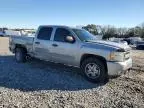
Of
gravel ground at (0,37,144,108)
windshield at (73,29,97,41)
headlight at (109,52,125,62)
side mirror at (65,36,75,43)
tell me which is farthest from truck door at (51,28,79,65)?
headlight at (109,52,125,62)

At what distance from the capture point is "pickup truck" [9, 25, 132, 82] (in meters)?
7.86

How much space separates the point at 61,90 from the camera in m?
7.00

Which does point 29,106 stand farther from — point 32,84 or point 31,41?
point 31,41

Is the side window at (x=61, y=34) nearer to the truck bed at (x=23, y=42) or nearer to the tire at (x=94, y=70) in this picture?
the tire at (x=94, y=70)

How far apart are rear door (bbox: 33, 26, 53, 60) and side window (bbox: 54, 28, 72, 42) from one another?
342 millimetres

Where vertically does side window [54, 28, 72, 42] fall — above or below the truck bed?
above

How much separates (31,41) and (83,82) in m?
3.78

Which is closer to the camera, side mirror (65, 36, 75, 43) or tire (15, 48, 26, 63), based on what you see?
side mirror (65, 36, 75, 43)

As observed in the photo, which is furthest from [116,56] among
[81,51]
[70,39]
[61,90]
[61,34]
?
[61,34]

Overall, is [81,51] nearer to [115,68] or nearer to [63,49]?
[63,49]

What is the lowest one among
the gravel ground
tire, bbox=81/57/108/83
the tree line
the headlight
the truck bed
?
the gravel ground

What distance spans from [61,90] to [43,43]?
11.2ft

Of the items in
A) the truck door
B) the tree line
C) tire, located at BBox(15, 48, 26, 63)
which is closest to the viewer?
the truck door

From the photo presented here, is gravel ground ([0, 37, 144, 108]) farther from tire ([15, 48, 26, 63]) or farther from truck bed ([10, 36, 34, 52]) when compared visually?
tire ([15, 48, 26, 63])
